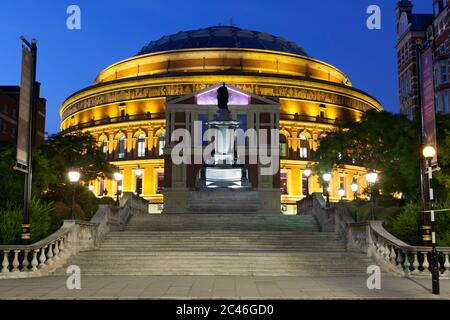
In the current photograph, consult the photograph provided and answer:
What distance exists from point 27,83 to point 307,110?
76.9 metres

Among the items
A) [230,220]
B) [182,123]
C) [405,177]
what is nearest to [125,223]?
[230,220]

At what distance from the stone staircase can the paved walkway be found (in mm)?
1568

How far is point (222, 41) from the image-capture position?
10681 cm

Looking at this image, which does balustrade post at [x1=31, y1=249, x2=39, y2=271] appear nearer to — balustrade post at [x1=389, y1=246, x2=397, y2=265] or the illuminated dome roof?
balustrade post at [x1=389, y1=246, x2=397, y2=265]

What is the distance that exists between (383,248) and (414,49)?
220 ft

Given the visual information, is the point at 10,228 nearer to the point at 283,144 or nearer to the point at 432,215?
the point at 432,215

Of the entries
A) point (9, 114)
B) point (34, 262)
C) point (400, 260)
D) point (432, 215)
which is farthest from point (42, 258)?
point (9, 114)

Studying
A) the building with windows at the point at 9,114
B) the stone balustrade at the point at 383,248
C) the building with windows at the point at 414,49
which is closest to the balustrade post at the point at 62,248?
the stone balustrade at the point at 383,248

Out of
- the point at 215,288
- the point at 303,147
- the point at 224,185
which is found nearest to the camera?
the point at 215,288

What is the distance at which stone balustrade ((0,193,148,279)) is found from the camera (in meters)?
21.8
